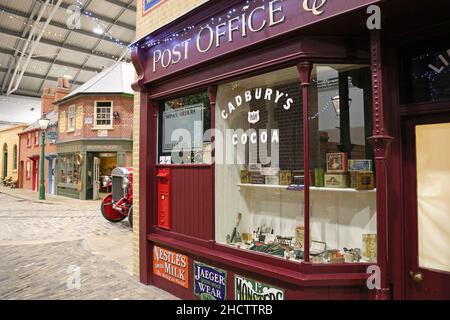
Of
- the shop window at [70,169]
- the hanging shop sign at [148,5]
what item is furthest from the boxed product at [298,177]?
the shop window at [70,169]

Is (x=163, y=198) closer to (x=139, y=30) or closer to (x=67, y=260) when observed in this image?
(x=139, y=30)

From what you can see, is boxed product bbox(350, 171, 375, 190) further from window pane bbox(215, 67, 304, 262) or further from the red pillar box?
the red pillar box

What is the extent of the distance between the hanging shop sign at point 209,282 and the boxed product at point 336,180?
1.55m

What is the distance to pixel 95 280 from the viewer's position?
5078 mm

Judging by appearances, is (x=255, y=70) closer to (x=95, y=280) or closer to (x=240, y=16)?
(x=240, y=16)

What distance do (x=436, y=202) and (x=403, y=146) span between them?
528 millimetres

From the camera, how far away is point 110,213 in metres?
10.7

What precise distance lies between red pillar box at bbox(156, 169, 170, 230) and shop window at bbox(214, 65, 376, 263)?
93 cm

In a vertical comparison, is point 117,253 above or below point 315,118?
below

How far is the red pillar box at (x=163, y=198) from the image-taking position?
15.3ft

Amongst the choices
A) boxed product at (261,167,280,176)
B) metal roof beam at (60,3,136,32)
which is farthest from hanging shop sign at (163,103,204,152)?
metal roof beam at (60,3,136,32)

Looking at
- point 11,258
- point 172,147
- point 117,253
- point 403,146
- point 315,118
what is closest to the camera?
point 403,146

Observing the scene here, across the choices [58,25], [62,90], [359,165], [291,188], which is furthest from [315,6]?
[58,25]
